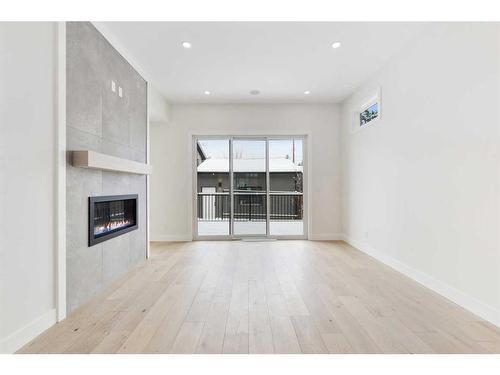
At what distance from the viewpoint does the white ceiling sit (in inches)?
115

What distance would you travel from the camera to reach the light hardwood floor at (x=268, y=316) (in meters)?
1.80

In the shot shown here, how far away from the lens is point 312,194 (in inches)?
218

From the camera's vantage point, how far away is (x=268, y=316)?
2207 millimetres

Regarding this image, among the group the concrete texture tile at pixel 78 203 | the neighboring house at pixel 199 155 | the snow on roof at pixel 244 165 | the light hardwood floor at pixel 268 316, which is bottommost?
the light hardwood floor at pixel 268 316

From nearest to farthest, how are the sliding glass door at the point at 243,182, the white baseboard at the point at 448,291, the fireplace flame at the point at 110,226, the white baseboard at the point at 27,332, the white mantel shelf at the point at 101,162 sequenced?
the white baseboard at the point at 27,332 → the white baseboard at the point at 448,291 → the white mantel shelf at the point at 101,162 → the fireplace flame at the point at 110,226 → the sliding glass door at the point at 243,182

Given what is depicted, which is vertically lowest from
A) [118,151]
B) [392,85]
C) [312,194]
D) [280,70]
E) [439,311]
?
[439,311]

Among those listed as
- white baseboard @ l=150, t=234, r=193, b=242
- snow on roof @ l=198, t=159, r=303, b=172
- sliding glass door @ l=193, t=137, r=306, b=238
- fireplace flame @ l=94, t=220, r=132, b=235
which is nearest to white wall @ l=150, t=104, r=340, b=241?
white baseboard @ l=150, t=234, r=193, b=242

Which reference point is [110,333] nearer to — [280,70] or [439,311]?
[439,311]

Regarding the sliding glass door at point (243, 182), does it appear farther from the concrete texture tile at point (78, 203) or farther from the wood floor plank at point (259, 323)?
the concrete texture tile at point (78, 203)

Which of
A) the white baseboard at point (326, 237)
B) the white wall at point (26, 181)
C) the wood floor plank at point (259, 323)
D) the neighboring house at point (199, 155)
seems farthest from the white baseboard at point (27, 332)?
the white baseboard at point (326, 237)

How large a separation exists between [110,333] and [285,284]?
5.56 feet

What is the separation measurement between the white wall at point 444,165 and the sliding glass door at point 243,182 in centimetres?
197
